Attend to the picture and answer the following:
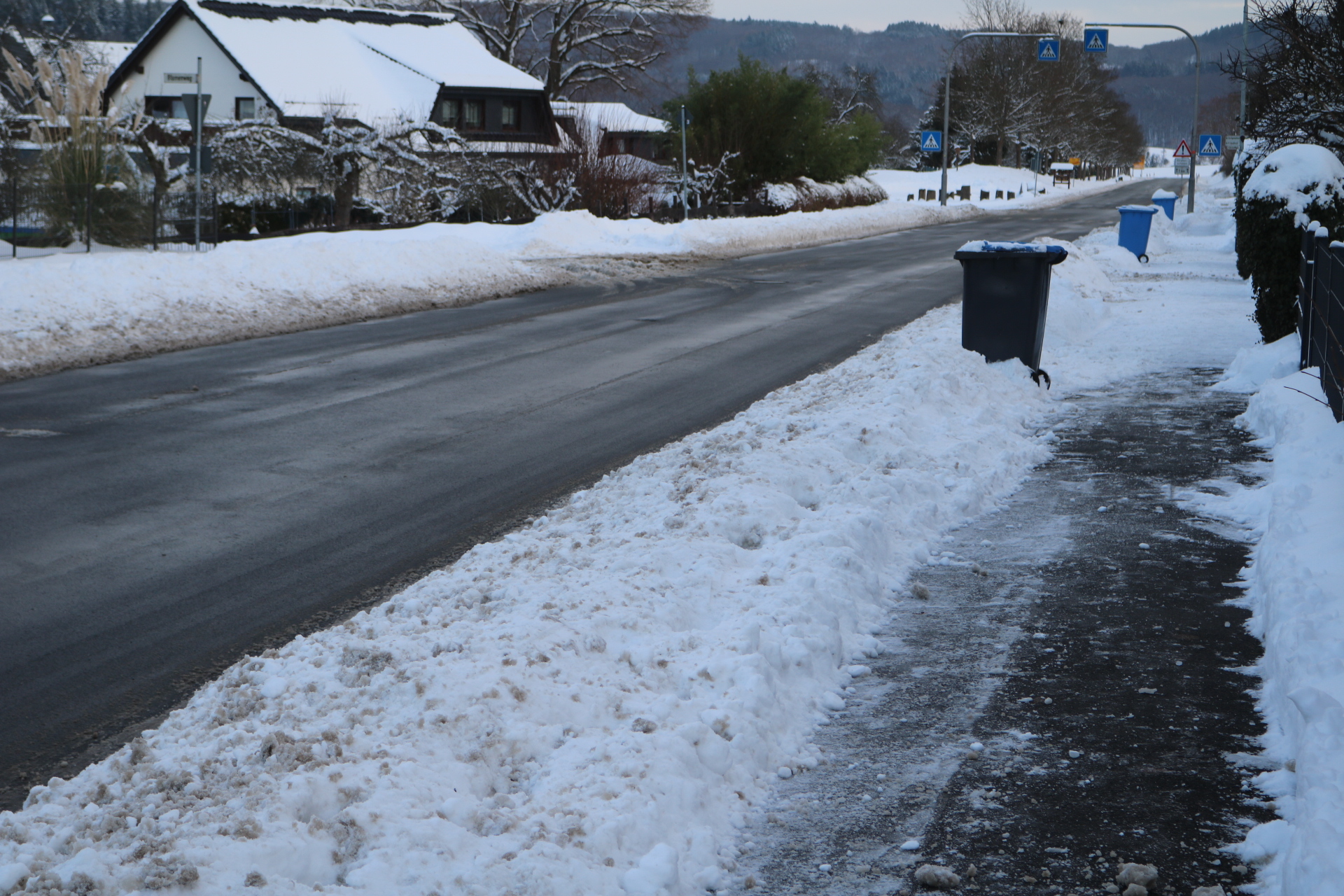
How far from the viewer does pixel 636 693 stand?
4.29 meters

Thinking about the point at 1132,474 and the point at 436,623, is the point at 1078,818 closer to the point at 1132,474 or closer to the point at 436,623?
the point at 436,623

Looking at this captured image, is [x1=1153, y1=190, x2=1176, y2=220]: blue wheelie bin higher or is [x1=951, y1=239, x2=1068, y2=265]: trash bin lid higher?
[x1=1153, y1=190, x2=1176, y2=220]: blue wheelie bin

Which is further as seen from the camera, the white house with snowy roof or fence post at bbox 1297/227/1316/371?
the white house with snowy roof

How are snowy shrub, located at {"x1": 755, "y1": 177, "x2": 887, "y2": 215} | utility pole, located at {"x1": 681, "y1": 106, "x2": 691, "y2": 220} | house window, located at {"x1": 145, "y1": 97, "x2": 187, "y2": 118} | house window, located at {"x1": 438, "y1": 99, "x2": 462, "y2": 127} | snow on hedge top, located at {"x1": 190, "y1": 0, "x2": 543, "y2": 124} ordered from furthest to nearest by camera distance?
house window, located at {"x1": 438, "y1": 99, "x2": 462, "y2": 127} → house window, located at {"x1": 145, "y1": 97, "x2": 187, "y2": 118} → snow on hedge top, located at {"x1": 190, "y1": 0, "x2": 543, "y2": 124} → snowy shrub, located at {"x1": 755, "y1": 177, "x2": 887, "y2": 215} → utility pole, located at {"x1": 681, "y1": 106, "x2": 691, "y2": 220}

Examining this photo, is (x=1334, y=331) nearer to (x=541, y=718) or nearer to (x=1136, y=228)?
(x=541, y=718)

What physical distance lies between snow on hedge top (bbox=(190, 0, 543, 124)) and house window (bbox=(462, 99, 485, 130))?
1434 mm

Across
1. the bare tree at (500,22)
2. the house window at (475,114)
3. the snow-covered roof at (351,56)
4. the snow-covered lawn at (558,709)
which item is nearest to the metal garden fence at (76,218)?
the snow-covered lawn at (558,709)

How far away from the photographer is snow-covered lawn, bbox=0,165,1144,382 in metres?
12.9

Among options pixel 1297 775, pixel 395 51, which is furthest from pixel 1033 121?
pixel 1297 775

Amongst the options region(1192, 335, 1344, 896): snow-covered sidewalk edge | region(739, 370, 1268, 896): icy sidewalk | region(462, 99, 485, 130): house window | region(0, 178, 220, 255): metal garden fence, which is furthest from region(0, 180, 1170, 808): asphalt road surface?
region(462, 99, 485, 130): house window

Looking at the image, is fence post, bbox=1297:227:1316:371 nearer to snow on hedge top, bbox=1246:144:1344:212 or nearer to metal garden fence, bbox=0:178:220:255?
snow on hedge top, bbox=1246:144:1344:212

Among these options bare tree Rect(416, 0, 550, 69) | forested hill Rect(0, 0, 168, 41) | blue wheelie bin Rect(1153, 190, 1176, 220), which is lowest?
blue wheelie bin Rect(1153, 190, 1176, 220)

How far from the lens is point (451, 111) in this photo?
2189 inches

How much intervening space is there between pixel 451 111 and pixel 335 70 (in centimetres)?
617
